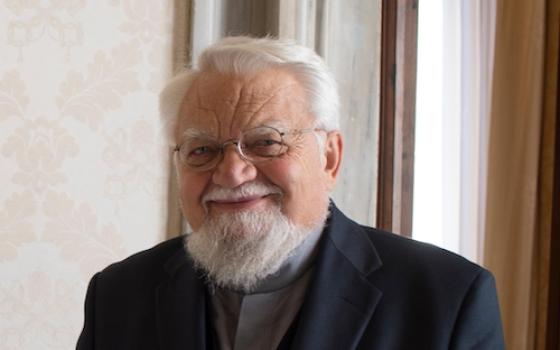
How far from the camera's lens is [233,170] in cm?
127

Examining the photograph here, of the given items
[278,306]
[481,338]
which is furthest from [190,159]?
[481,338]

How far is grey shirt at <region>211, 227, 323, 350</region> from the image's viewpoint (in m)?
1.33

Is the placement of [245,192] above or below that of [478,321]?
above

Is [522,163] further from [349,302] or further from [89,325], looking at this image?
[89,325]

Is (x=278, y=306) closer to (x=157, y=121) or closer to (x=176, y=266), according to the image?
(x=176, y=266)

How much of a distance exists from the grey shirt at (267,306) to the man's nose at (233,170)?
21 centimetres

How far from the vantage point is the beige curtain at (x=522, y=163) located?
1706 millimetres

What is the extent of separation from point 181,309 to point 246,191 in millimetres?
315

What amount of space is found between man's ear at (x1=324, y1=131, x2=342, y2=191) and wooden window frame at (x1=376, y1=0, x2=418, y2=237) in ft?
2.13

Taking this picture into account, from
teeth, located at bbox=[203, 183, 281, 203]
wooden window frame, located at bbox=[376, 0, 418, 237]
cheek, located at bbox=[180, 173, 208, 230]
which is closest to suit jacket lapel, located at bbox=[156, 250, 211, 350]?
cheek, located at bbox=[180, 173, 208, 230]

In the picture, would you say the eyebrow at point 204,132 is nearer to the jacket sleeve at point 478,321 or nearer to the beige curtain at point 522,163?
the jacket sleeve at point 478,321

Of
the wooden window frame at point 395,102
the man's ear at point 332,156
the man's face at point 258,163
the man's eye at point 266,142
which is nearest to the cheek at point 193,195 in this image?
the man's face at point 258,163

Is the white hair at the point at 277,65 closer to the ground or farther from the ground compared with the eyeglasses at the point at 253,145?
farther from the ground

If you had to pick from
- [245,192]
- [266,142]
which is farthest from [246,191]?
[266,142]
